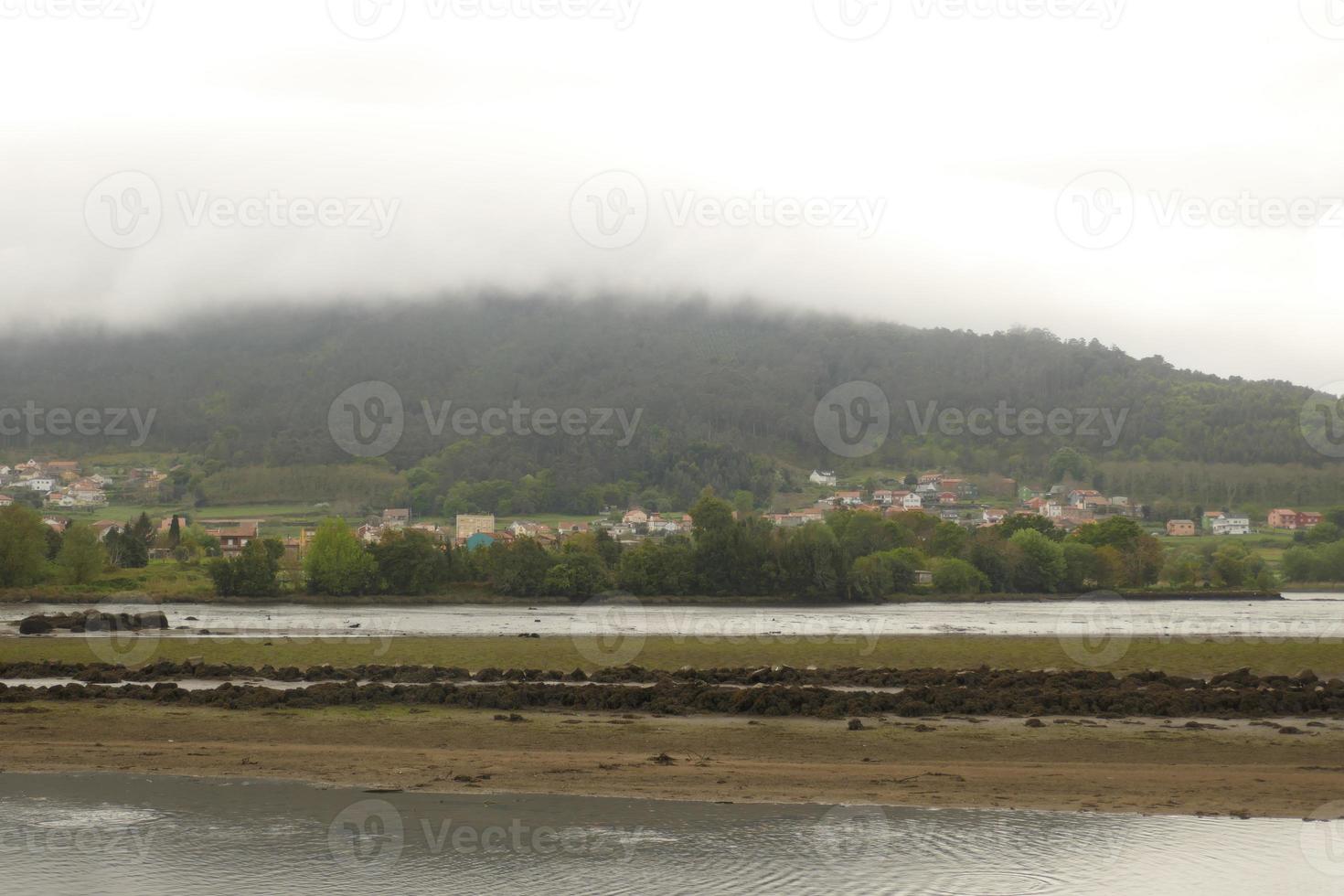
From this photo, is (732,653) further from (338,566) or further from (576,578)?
(338,566)

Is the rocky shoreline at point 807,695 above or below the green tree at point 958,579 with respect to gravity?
above

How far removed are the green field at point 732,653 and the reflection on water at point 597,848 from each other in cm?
2066

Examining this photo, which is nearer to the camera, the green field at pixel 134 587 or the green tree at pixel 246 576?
the green field at pixel 134 587

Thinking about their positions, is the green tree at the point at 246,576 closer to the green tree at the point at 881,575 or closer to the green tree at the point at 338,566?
the green tree at the point at 338,566

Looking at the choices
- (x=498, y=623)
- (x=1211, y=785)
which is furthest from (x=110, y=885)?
(x=498, y=623)

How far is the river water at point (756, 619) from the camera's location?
205ft

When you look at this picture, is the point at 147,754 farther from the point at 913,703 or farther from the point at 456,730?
the point at 913,703

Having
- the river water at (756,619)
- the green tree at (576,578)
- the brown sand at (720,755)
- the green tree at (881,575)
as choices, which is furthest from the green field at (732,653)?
the green tree at (881,575)

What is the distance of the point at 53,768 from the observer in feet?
72.6

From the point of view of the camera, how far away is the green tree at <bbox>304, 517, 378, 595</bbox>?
110500 millimetres

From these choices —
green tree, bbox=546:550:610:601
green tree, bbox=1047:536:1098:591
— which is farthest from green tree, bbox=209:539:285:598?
green tree, bbox=1047:536:1098:591

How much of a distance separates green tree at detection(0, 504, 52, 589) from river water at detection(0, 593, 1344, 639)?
15.4m

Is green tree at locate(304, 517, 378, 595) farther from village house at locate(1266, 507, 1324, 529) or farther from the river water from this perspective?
village house at locate(1266, 507, 1324, 529)

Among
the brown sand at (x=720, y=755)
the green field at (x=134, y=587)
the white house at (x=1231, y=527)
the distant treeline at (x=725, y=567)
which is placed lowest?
the green field at (x=134, y=587)
